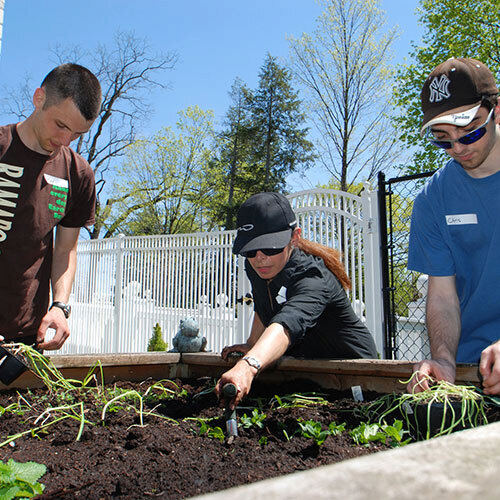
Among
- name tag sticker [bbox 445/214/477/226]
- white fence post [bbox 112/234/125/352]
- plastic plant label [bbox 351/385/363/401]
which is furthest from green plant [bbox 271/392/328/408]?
white fence post [bbox 112/234/125/352]

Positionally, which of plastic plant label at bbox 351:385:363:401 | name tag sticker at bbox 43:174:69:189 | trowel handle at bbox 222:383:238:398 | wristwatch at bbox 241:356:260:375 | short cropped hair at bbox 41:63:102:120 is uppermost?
short cropped hair at bbox 41:63:102:120

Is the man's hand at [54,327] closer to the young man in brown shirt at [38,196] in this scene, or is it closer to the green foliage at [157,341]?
the young man in brown shirt at [38,196]

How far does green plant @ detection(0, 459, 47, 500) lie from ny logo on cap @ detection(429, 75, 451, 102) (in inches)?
61.8

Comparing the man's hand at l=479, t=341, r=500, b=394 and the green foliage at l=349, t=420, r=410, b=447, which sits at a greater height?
the man's hand at l=479, t=341, r=500, b=394

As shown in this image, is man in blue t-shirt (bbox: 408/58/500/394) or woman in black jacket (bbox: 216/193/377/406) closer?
man in blue t-shirt (bbox: 408/58/500/394)

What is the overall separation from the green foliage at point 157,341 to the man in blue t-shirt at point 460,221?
272 inches

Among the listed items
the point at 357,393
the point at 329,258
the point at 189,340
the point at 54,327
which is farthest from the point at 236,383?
the point at 189,340

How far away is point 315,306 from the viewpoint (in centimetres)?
183

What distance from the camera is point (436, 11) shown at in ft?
48.6

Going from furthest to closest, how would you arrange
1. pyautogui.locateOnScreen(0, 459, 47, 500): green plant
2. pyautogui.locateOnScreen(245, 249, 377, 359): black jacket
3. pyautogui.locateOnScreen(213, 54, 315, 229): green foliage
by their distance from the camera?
pyautogui.locateOnScreen(213, 54, 315, 229): green foliage, pyautogui.locateOnScreen(245, 249, 377, 359): black jacket, pyautogui.locateOnScreen(0, 459, 47, 500): green plant

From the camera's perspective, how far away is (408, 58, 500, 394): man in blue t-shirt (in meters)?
1.55

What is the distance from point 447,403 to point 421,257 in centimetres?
78

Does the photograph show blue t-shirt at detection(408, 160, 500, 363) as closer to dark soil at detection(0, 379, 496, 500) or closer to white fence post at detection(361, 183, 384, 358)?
dark soil at detection(0, 379, 496, 500)

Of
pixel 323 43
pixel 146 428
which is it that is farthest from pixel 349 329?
pixel 323 43
